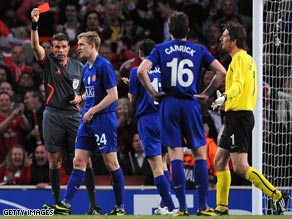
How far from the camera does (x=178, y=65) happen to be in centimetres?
1045

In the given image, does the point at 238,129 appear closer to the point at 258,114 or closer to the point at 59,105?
the point at 258,114

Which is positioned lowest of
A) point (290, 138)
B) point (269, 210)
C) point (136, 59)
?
point (269, 210)

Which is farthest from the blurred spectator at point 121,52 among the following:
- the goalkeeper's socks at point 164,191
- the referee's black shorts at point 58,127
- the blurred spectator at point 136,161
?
the goalkeeper's socks at point 164,191

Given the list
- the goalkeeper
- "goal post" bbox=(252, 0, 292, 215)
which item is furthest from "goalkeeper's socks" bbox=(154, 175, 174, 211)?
"goal post" bbox=(252, 0, 292, 215)

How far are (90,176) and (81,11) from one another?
6027 millimetres

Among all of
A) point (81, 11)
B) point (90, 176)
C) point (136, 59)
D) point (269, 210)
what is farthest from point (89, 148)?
point (81, 11)

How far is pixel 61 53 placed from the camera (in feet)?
40.6

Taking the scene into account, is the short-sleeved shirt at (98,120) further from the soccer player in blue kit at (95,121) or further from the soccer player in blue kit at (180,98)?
the soccer player in blue kit at (180,98)

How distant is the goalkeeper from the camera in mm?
10977

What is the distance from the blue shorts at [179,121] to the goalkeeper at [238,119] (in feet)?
1.83

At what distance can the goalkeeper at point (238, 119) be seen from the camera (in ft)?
36.0

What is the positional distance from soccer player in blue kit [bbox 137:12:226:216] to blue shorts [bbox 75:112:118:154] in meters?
0.95

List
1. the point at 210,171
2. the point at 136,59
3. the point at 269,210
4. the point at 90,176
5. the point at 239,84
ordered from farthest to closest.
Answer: the point at 136,59 < the point at 210,171 < the point at 269,210 < the point at 90,176 < the point at 239,84

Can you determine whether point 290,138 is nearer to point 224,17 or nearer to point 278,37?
point 278,37
